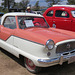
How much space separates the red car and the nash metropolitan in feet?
7.17

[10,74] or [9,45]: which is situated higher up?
[9,45]

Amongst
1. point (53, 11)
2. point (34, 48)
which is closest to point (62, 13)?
point (53, 11)

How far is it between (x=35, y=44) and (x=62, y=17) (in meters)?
3.51

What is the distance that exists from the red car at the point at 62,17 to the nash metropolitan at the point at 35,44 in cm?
219

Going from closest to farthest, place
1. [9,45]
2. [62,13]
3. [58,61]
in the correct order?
[58,61], [9,45], [62,13]

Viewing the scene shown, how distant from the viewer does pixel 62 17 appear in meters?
6.00

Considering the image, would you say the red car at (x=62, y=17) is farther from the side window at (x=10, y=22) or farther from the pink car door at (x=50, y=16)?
the side window at (x=10, y=22)

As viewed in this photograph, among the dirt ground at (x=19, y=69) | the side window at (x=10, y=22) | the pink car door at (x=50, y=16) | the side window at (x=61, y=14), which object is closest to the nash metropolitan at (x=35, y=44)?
the side window at (x=10, y=22)

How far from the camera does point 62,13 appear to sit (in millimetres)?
6070

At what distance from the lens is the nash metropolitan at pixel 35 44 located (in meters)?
2.83

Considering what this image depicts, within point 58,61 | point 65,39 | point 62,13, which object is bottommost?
point 58,61

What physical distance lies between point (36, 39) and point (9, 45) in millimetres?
1184

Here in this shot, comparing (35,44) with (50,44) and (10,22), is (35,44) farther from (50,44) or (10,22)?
(10,22)

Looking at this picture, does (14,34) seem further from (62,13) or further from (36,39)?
(62,13)
